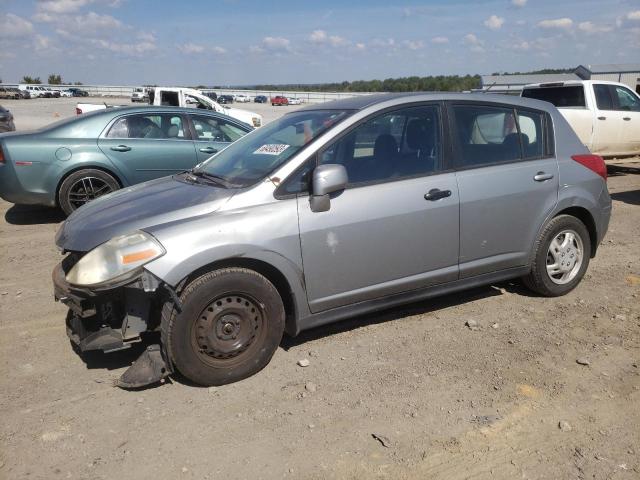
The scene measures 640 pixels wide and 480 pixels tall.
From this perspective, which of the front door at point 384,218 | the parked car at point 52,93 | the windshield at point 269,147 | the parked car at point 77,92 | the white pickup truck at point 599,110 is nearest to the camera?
the front door at point 384,218

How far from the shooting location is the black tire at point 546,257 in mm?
4656

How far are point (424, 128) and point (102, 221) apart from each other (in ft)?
7.87

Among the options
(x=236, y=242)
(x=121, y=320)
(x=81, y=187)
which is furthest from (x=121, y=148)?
(x=236, y=242)

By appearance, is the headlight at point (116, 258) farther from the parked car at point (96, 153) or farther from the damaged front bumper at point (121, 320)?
the parked car at point (96, 153)

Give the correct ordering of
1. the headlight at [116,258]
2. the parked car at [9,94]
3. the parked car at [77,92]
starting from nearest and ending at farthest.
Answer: the headlight at [116,258]
the parked car at [9,94]
the parked car at [77,92]

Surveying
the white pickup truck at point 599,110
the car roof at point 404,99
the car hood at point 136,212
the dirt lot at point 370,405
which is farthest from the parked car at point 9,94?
the car roof at point 404,99

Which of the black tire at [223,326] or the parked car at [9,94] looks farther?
the parked car at [9,94]

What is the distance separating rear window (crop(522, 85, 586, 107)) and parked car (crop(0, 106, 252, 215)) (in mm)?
→ 7537

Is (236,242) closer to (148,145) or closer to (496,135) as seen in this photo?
(496,135)

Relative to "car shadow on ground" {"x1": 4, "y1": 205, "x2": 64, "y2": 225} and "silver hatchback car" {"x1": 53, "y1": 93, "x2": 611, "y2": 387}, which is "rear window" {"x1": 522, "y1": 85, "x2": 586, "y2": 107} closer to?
"silver hatchback car" {"x1": 53, "y1": 93, "x2": 611, "y2": 387}

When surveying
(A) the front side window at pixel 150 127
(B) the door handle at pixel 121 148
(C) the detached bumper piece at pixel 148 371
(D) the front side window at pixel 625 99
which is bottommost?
(C) the detached bumper piece at pixel 148 371

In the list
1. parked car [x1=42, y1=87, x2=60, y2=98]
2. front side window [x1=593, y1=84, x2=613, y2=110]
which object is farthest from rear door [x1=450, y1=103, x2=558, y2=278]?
parked car [x1=42, y1=87, x2=60, y2=98]

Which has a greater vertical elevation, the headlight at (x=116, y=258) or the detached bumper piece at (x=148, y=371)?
the headlight at (x=116, y=258)

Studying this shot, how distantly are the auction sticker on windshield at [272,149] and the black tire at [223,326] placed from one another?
962mm
